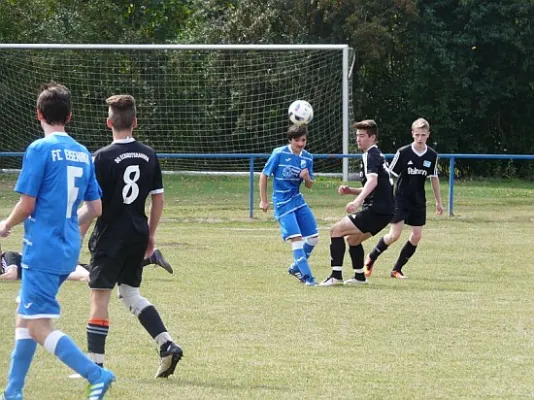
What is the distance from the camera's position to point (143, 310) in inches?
287

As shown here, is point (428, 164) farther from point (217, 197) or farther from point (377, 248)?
point (217, 197)

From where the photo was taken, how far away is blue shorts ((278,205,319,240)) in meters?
12.4

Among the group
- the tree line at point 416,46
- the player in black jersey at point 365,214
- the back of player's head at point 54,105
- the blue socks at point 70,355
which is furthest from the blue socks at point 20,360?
the tree line at point 416,46

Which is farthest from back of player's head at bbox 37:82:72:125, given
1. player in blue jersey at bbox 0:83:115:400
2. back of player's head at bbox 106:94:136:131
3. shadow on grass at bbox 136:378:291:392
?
shadow on grass at bbox 136:378:291:392

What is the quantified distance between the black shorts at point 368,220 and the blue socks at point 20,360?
6.25 metres

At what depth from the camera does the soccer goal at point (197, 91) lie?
2728 cm

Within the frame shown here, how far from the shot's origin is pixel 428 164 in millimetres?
13266

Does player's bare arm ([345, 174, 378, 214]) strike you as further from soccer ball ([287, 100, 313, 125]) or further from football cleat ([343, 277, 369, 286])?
soccer ball ([287, 100, 313, 125])

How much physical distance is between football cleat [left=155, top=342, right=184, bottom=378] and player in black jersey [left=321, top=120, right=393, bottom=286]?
16.3 ft

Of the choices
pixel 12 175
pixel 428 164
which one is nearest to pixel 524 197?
pixel 12 175

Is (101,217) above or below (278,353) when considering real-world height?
above

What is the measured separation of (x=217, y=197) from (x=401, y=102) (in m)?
10.9

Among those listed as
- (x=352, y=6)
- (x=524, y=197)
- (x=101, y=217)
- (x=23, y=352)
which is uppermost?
(x=352, y=6)

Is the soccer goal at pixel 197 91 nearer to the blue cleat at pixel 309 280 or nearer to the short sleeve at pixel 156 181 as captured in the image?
the blue cleat at pixel 309 280
